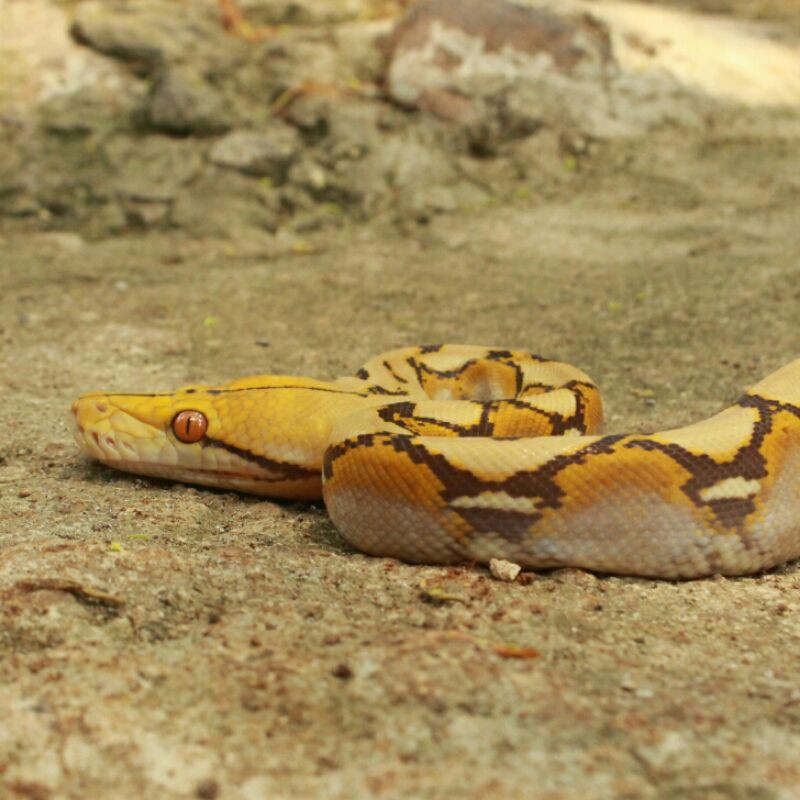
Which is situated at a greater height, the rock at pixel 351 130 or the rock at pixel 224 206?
the rock at pixel 351 130

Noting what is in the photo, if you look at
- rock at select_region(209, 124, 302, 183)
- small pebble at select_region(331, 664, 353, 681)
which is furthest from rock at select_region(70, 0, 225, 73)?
small pebble at select_region(331, 664, 353, 681)

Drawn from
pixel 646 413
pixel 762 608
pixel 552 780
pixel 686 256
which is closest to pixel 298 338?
pixel 646 413

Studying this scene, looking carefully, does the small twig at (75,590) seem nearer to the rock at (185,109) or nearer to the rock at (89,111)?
the rock at (185,109)

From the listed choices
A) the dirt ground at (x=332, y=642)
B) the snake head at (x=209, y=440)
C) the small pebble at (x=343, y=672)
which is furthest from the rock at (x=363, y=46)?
the small pebble at (x=343, y=672)

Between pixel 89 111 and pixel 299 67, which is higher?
pixel 299 67

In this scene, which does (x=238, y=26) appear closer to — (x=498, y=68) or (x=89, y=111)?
(x=89, y=111)

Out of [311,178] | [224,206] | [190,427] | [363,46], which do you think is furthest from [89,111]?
[190,427]

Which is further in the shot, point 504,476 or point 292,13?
point 292,13
